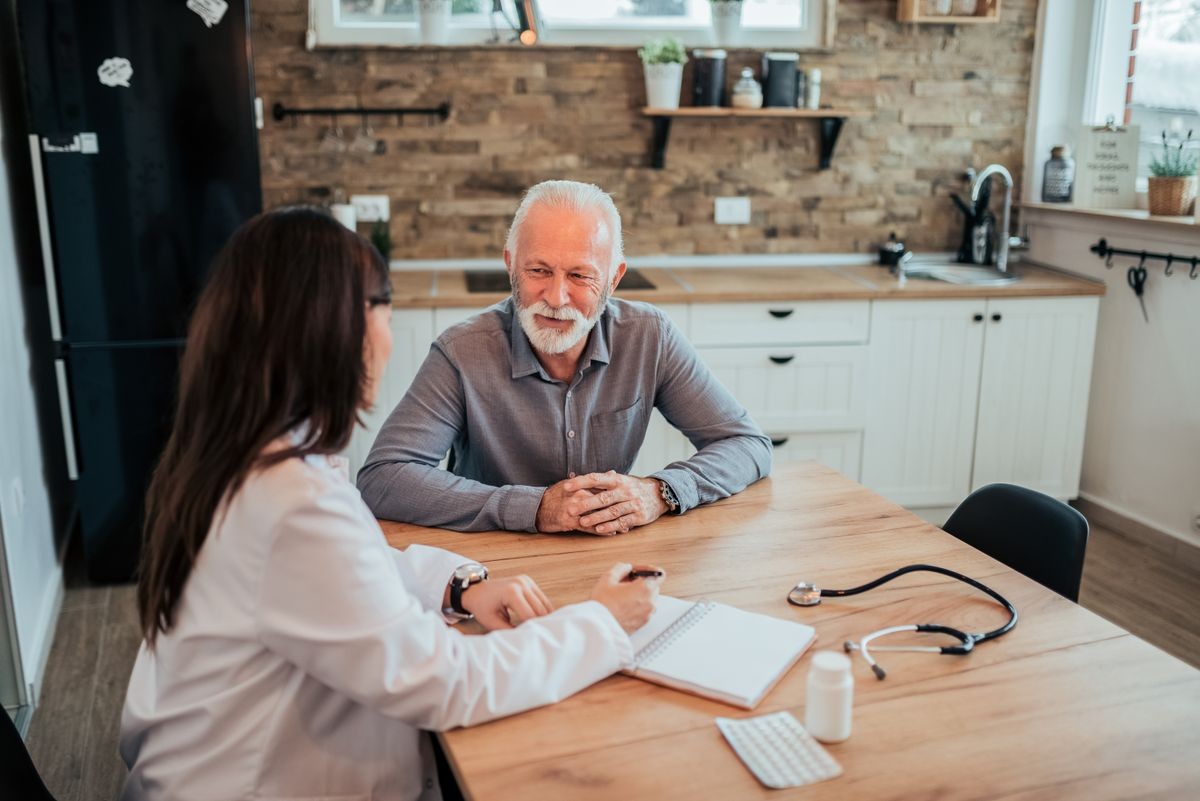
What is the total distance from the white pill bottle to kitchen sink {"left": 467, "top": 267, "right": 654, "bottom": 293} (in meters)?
2.44

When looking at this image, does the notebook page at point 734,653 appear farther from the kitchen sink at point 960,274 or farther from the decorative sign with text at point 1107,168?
the decorative sign with text at point 1107,168

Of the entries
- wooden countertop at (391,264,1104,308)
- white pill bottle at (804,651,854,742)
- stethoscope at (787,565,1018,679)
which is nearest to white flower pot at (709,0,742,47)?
wooden countertop at (391,264,1104,308)

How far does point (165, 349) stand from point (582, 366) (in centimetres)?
166

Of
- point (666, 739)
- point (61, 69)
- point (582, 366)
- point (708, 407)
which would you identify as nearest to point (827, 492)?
point (708, 407)

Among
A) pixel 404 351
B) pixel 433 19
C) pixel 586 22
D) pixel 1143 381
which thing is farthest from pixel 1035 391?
pixel 433 19

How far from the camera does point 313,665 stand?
1.15m

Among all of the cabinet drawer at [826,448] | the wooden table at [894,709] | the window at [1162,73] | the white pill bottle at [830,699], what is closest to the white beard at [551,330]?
the wooden table at [894,709]

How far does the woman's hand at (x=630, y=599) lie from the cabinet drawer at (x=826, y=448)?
2318mm

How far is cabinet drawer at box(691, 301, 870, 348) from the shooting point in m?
3.51

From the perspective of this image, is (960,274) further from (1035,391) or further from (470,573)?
(470,573)

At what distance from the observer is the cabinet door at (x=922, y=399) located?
3.63m

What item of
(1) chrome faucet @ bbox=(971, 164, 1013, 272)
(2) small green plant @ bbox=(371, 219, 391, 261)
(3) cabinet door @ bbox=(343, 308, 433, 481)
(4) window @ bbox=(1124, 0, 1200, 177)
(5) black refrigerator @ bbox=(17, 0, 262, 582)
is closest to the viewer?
(5) black refrigerator @ bbox=(17, 0, 262, 582)

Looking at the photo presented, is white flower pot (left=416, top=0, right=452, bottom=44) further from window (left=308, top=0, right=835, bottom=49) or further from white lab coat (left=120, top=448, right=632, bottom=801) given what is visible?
white lab coat (left=120, top=448, right=632, bottom=801)

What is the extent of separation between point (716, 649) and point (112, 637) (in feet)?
7.39
